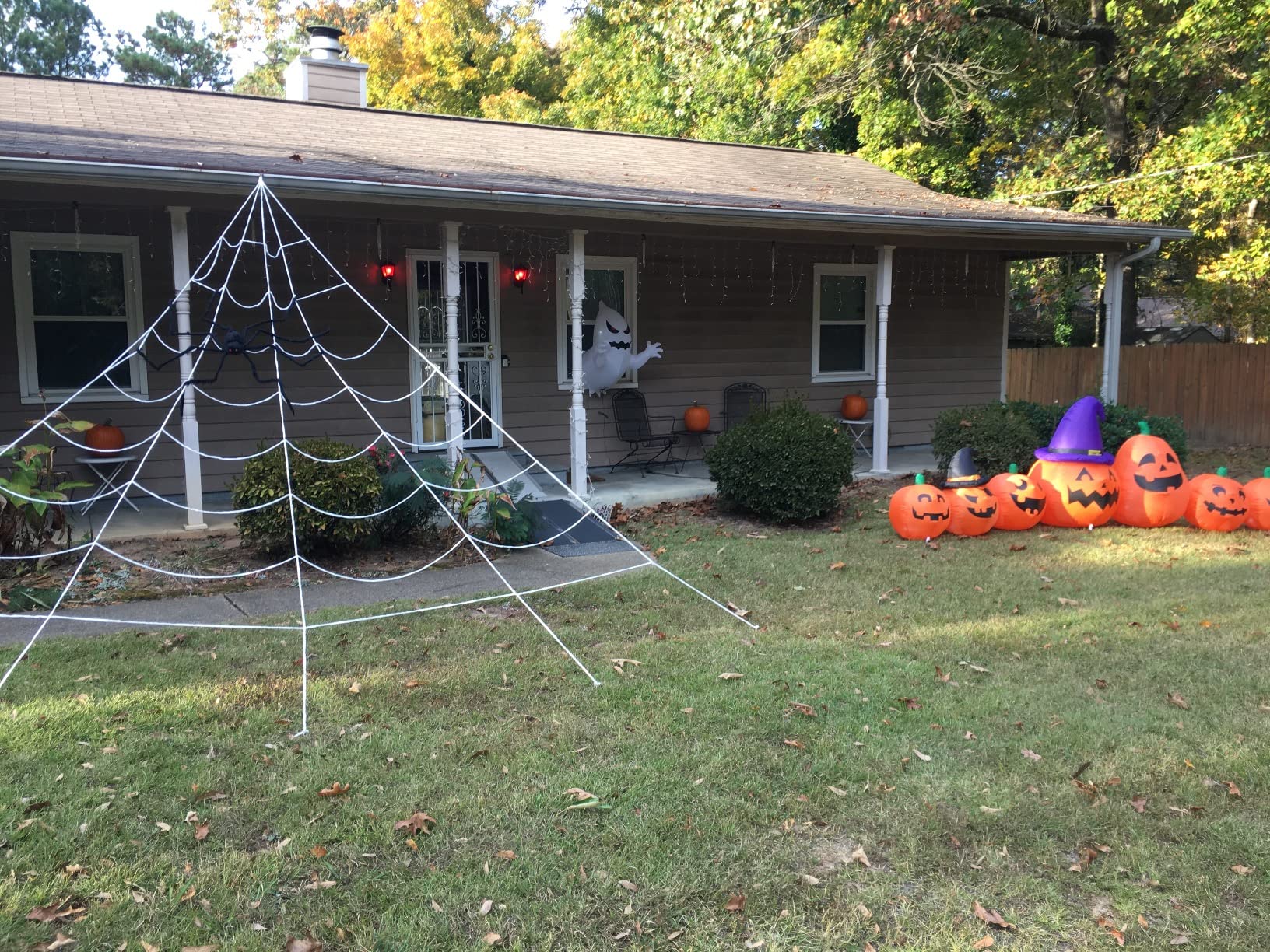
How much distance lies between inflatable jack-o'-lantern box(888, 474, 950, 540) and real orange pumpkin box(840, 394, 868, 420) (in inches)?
177

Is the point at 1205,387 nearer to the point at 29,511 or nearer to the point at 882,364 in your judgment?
the point at 882,364

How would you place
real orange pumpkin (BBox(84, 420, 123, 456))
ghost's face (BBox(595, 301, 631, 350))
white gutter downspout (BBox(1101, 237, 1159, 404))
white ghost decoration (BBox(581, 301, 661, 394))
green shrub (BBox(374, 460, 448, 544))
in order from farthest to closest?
white gutter downspout (BBox(1101, 237, 1159, 404)) → ghost's face (BBox(595, 301, 631, 350)) → white ghost decoration (BBox(581, 301, 661, 394)) → real orange pumpkin (BBox(84, 420, 123, 456)) → green shrub (BBox(374, 460, 448, 544))

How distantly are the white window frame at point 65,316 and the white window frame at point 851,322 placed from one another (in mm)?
7659

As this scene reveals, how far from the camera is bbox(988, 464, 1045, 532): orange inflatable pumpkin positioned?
8.31m

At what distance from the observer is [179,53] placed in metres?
38.4

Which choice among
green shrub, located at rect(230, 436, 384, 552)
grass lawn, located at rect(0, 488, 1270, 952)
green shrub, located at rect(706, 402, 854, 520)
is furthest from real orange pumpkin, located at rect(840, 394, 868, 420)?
green shrub, located at rect(230, 436, 384, 552)

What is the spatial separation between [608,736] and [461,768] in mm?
651

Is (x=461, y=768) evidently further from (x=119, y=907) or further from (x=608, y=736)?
(x=119, y=907)

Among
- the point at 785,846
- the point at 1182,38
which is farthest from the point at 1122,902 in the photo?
the point at 1182,38

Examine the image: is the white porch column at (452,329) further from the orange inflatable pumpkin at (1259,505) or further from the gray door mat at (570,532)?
the orange inflatable pumpkin at (1259,505)

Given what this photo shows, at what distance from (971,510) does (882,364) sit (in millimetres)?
3067

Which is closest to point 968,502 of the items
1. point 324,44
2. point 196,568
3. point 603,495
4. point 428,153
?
point 603,495

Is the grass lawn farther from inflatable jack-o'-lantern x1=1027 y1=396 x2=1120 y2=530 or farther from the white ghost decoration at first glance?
the white ghost decoration

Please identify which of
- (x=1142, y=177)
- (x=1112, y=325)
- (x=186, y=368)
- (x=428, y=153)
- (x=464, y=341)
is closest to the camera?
(x=186, y=368)
